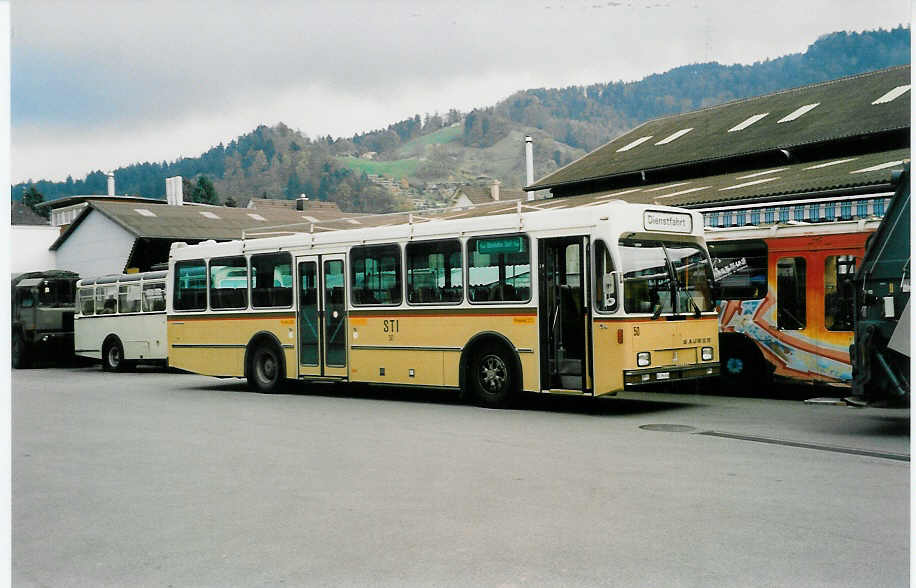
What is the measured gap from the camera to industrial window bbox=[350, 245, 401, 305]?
52.5 feet

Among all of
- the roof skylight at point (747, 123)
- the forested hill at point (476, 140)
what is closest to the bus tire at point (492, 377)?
the forested hill at point (476, 140)

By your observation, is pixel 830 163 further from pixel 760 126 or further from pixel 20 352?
pixel 20 352

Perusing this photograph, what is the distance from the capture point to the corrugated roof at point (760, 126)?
94.8 feet

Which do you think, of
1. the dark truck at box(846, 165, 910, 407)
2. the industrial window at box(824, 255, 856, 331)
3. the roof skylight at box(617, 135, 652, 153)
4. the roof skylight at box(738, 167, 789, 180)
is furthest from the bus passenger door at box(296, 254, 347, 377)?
the roof skylight at box(617, 135, 652, 153)

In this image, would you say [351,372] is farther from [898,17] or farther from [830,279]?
[898,17]

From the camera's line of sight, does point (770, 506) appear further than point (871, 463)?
No

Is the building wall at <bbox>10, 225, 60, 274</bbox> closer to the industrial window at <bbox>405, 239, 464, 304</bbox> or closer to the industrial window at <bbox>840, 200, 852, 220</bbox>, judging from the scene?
the industrial window at <bbox>405, 239, 464, 304</bbox>

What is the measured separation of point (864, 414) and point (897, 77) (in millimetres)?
22242

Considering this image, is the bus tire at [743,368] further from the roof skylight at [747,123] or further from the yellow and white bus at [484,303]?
the roof skylight at [747,123]

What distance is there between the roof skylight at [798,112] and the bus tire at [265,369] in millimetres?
21036

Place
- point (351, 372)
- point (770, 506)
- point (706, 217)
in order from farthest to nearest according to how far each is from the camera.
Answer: point (706, 217) → point (351, 372) → point (770, 506)

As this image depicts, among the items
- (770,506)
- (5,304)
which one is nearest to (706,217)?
(770,506)

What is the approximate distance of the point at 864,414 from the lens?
42.9 feet

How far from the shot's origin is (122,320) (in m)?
27.4
